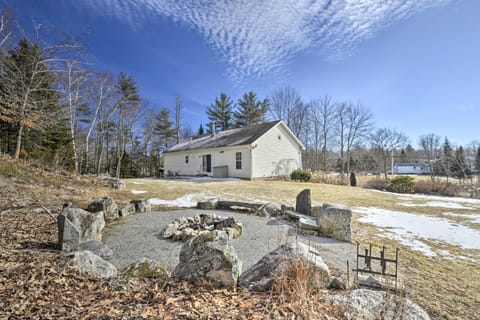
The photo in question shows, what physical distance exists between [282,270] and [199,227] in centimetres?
330

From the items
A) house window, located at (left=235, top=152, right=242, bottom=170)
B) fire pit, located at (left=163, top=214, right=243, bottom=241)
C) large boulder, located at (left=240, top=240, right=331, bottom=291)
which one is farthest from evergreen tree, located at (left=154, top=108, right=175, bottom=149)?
large boulder, located at (left=240, top=240, right=331, bottom=291)

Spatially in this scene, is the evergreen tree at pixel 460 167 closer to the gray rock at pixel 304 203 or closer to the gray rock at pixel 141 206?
the gray rock at pixel 304 203

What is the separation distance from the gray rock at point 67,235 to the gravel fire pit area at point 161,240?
0.63m

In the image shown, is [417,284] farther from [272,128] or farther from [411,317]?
[272,128]

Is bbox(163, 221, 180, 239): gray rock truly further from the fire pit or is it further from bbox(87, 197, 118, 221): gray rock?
bbox(87, 197, 118, 221): gray rock

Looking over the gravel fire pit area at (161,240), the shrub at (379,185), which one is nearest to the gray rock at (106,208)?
the gravel fire pit area at (161,240)

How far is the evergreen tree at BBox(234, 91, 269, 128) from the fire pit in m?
27.0

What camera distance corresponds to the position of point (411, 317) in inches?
65.2

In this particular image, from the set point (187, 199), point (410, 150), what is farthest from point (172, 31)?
point (410, 150)

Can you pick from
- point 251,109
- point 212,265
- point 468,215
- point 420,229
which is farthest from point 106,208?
point 251,109

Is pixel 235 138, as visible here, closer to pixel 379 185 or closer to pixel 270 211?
pixel 379 185

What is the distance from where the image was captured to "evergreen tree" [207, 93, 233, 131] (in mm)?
32875

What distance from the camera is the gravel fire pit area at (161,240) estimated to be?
3559 mm

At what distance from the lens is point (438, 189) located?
45.4ft
